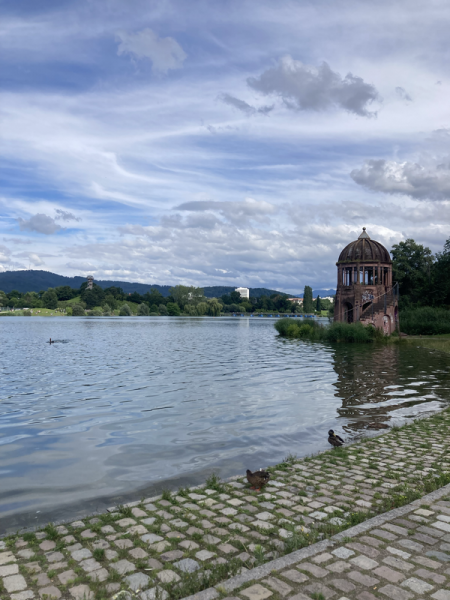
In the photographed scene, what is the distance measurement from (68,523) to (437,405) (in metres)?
14.1

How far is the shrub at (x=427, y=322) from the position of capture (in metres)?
54.7

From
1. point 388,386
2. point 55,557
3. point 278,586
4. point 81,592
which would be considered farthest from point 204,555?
point 388,386

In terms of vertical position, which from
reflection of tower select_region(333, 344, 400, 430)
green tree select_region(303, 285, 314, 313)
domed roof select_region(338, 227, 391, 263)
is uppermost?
domed roof select_region(338, 227, 391, 263)

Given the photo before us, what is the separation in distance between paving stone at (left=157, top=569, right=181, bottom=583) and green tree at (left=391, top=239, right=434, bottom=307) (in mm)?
71782

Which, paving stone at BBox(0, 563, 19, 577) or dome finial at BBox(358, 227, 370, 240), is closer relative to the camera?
paving stone at BBox(0, 563, 19, 577)

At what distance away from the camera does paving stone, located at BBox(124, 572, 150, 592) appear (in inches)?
188

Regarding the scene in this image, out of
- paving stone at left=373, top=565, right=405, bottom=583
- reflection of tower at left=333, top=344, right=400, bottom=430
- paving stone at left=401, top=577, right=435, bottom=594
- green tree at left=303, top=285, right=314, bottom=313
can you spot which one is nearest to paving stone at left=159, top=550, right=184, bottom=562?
paving stone at left=373, top=565, right=405, bottom=583

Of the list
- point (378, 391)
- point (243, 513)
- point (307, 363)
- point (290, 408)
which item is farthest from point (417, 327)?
point (243, 513)

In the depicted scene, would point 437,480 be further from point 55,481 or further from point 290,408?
point 290,408

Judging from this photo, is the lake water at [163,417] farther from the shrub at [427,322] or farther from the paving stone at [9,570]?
the shrub at [427,322]

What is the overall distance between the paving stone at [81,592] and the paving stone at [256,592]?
5.18ft

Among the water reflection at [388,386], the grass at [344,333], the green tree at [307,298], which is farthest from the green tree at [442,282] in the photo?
the green tree at [307,298]

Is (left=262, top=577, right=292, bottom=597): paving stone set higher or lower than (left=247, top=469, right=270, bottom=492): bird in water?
higher

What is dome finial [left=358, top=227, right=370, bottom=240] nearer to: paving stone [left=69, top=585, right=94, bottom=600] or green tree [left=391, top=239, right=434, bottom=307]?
green tree [left=391, top=239, right=434, bottom=307]
